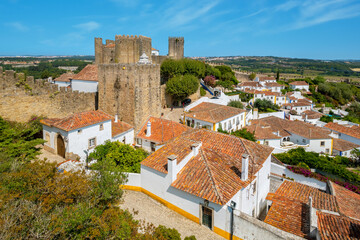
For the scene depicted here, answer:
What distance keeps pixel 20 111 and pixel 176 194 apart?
39.9 feet

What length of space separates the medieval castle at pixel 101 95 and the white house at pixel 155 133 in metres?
0.86

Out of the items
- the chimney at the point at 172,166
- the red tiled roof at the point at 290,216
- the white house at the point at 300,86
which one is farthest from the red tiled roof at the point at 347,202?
the white house at the point at 300,86

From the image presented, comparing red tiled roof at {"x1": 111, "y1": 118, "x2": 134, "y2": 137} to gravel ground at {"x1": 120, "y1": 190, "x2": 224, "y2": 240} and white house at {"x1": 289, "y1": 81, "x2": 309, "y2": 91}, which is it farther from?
white house at {"x1": 289, "y1": 81, "x2": 309, "y2": 91}

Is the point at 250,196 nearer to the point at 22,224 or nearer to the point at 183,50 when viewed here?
the point at 22,224

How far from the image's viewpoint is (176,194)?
8688 millimetres

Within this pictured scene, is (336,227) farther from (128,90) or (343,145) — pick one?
(343,145)

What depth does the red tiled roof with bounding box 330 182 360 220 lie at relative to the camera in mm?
9490

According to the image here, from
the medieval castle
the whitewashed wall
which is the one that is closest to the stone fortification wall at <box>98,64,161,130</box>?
the medieval castle

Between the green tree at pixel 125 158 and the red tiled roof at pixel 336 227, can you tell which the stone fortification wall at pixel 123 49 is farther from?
the red tiled roof at pixel 336 227

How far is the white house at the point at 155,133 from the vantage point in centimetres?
1625

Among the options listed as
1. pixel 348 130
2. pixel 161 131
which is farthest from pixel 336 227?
pixel 348 130

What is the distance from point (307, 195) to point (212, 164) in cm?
515

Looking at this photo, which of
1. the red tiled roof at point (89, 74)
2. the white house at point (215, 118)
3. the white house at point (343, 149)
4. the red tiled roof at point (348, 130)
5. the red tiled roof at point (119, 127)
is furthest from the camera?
the red tiled roof at point (348, 130)

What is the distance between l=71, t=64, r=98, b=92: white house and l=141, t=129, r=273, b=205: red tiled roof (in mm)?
12434
